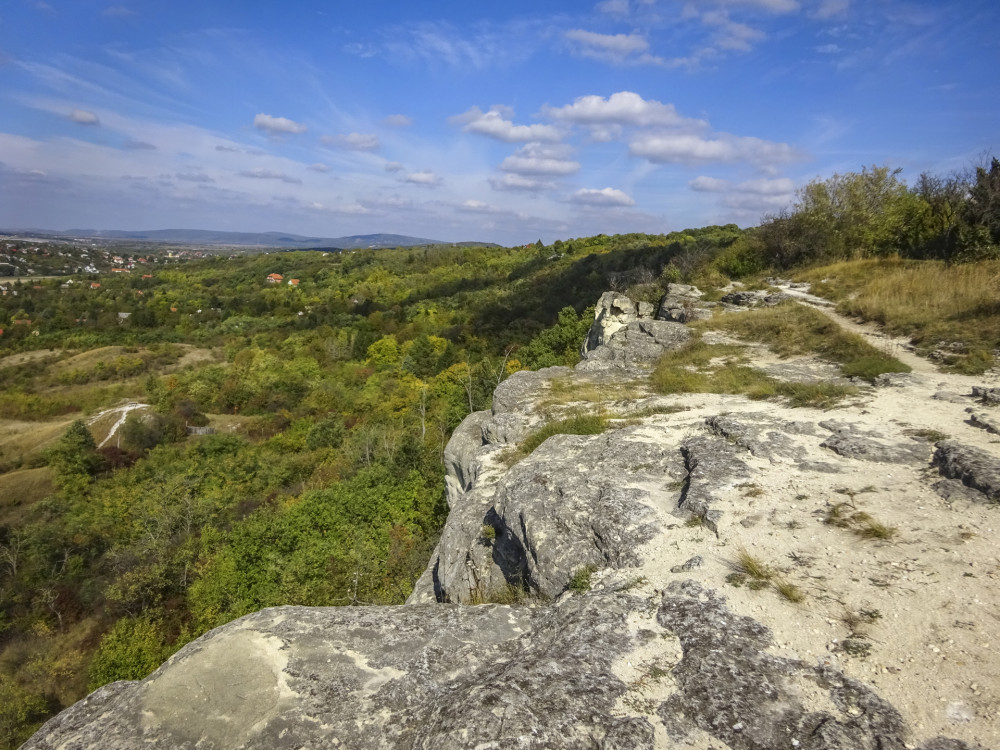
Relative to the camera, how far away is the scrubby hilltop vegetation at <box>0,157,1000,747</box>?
16.9 meters

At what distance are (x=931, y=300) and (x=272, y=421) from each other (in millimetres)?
45398

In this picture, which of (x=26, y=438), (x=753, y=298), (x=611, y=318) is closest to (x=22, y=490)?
(x=26, y=438)

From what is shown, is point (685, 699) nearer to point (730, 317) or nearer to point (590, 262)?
point (730, 317)

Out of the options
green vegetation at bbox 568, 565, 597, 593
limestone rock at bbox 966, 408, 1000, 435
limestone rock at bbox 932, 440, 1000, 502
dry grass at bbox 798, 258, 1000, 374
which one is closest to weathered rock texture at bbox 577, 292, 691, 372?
dry grass at bbox 798, 258, 1000, 374

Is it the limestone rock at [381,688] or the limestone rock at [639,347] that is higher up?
the limestone rock at [639,347]

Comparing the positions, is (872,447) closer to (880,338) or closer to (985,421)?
(985,421)

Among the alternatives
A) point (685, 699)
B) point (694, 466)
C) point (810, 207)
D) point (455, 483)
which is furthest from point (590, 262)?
point (685, 699)

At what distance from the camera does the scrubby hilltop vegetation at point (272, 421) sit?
666 inches

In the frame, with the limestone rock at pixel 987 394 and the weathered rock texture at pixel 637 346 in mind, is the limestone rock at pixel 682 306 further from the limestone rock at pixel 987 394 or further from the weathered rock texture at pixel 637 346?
the limestone rock at pixel 987 394

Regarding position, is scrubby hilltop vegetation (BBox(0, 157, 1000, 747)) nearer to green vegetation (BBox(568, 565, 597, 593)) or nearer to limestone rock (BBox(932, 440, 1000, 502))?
limestone rock (BBox(932, 440, 1000, 502))

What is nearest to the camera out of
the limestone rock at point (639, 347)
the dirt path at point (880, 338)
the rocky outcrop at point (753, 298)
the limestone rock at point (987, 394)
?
the limestone rock at point (987, 394)

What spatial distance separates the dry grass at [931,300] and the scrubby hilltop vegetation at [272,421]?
0.53 ft

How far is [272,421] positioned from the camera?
Result: 44812 mm

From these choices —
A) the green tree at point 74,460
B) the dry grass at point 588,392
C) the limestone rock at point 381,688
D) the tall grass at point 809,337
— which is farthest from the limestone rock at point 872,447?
the green tree at point 74,460
